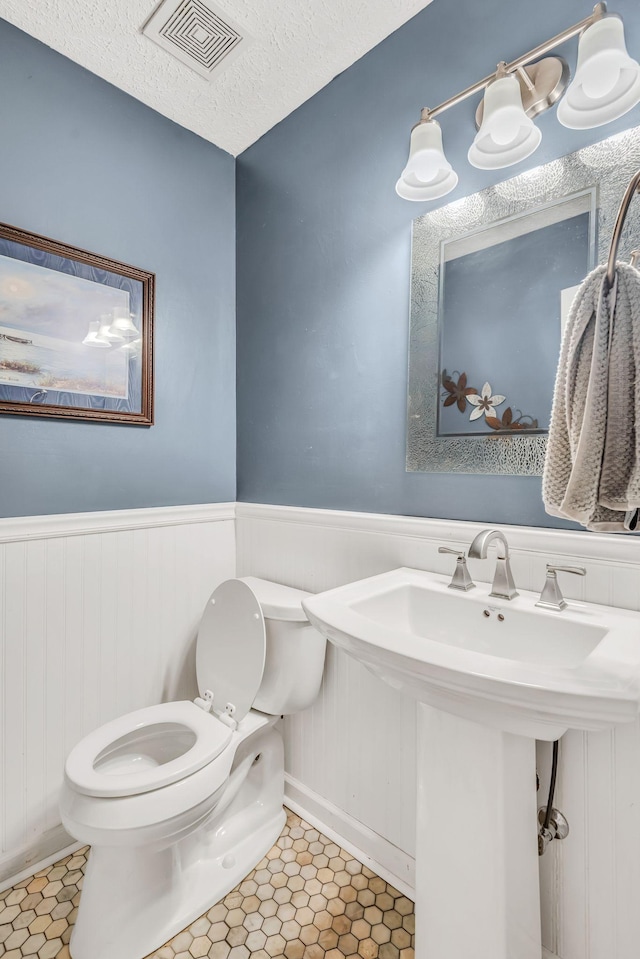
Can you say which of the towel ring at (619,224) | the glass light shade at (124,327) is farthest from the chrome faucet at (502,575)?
the glass light shade at (124,327)

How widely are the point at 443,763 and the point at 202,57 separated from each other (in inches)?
78.2

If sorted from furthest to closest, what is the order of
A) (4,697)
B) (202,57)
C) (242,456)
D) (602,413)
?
1. (242,456)
2. (202,57)
3. (4,697)
4. (602,413)

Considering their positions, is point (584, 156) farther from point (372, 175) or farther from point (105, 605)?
point (105, 605)

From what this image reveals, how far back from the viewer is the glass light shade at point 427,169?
44.2 inches

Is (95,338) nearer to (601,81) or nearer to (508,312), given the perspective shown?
(508,312)

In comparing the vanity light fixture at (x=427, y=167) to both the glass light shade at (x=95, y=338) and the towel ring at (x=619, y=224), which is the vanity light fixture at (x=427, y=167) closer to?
the towel ring at (x=619, y=224)

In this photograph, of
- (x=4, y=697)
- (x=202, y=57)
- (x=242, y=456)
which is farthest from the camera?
(x=242, y=456)

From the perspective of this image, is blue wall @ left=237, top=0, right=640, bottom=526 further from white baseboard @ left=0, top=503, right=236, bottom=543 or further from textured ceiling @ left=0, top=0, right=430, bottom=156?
white baseboard @ left=0, top=503, right=236, bottom=543

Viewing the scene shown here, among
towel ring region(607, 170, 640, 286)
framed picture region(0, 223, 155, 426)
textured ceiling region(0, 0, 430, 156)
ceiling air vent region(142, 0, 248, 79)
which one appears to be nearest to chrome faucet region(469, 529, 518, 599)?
towel ring region(607, 170, 640, 286)

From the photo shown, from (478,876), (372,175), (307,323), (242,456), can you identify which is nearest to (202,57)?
(372,175)

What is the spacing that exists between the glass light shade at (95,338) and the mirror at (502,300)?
0.98 metres

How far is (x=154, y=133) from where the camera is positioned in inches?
64.3

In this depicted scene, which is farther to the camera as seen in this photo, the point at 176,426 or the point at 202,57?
the point at 176,426

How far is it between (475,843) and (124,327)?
1673mm
